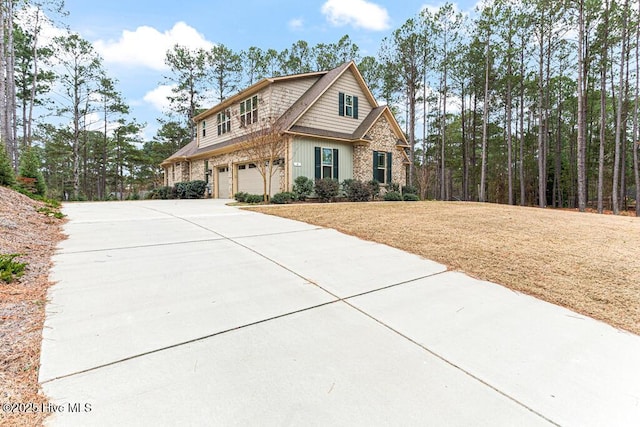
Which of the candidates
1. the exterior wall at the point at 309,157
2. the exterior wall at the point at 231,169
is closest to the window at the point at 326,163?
the exterior wall at the point at 309,157

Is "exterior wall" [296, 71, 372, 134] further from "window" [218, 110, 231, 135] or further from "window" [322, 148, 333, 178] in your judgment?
"window" [218, 110, 231, 135]

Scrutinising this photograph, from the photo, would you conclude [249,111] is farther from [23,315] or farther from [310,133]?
[23,315]

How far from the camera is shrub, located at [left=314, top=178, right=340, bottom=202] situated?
14.2 m

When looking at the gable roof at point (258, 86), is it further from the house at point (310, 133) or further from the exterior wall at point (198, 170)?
the exterior wall at point (198, 170)

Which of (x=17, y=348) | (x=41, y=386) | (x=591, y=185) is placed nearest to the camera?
(x=41, y=386)

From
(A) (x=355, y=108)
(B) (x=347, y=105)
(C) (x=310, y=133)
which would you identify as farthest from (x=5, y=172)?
(A) (x=355, y=108)

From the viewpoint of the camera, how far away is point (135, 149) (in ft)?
101

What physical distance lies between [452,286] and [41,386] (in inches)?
148

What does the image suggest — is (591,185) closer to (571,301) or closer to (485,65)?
(485,65)

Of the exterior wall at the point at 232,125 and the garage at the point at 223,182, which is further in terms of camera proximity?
the garage at the point at 223,182

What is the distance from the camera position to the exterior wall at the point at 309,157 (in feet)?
45.7

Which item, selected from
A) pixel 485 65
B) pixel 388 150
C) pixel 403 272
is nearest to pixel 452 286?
pixel 403 272

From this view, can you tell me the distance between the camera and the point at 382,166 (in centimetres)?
1673

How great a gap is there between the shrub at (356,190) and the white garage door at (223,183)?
7.46m
